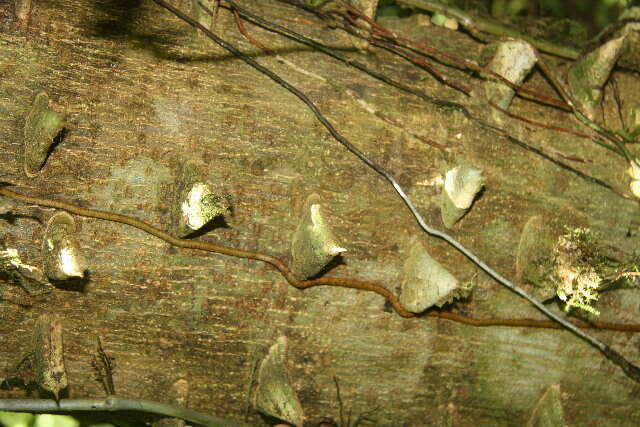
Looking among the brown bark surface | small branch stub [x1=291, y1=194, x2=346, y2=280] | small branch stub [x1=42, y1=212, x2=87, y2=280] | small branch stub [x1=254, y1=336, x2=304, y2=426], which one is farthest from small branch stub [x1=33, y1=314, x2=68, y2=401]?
small branch stub [x1=291, y1=194, x2=346, y2=280]

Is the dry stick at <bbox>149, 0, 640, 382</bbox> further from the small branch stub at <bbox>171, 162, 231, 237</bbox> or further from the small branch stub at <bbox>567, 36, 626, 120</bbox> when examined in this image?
the small branch stub at <bbox>567, 36, 626, 120</bbox>

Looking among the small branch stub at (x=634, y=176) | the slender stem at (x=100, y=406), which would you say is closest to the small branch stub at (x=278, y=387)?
the slender stem at (x=100, y=406)

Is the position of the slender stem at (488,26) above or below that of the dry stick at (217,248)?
above

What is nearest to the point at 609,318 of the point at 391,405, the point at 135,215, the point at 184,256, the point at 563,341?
the point at 563,341

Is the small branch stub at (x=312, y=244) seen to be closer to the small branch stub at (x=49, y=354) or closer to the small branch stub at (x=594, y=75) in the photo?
the small branch stub at (x=49, y=354)

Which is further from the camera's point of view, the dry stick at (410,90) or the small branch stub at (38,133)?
the dry stick at (410,90)

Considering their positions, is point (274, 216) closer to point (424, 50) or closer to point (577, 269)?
point (424, 50)

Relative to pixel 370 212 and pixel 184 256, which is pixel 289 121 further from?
pixel 184 256
